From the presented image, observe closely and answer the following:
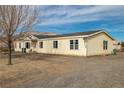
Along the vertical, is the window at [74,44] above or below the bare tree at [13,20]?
below

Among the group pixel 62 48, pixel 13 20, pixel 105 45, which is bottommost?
pixel 62 48

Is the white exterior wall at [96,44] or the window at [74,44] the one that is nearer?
the white exterior wall at [96,44]

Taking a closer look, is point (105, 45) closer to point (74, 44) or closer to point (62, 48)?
point (74, 44)

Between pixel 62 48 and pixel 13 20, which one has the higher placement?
pixel 13 20

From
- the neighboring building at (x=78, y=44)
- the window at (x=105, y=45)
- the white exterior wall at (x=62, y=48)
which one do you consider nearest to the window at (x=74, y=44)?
the neighboring building at (x=78, y=44)

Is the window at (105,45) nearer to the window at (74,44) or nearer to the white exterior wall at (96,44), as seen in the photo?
the white exterior wall at (96,44)

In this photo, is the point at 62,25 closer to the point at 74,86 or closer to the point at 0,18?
the point at 0,18

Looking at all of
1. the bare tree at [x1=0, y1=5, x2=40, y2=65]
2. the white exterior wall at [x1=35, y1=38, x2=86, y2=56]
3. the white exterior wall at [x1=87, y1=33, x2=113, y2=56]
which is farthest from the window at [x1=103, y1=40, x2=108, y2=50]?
the bare tree at [x1=0, y1=5, x2=40, y2=65]

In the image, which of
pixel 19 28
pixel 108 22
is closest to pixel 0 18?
pixel 19 28

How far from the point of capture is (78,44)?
57.4ft

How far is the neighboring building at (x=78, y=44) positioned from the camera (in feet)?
56.4

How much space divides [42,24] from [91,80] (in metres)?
8.41

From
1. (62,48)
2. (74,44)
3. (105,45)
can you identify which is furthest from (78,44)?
(105,45)
